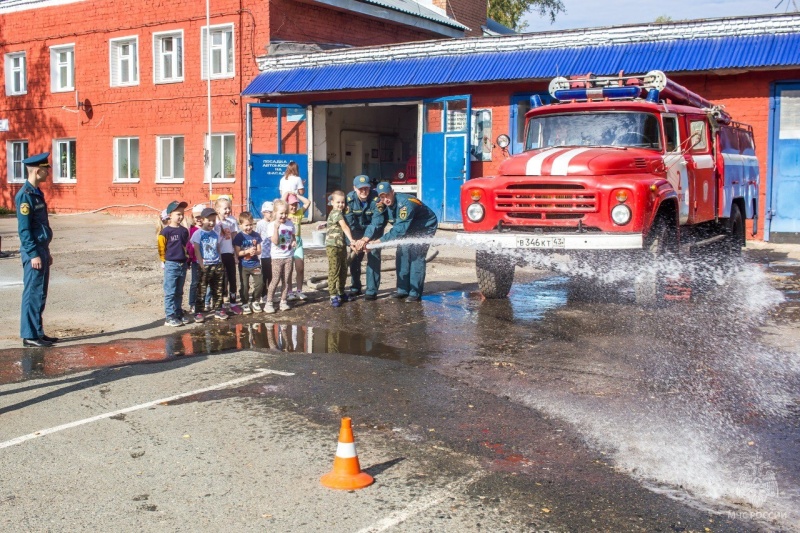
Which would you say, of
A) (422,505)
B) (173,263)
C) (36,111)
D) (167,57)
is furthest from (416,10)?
(422,505)

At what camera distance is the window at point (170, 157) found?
2700cm

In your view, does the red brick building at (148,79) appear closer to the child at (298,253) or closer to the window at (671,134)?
the child at (298,253)

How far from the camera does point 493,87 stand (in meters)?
21.2

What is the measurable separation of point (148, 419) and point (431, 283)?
745 cm

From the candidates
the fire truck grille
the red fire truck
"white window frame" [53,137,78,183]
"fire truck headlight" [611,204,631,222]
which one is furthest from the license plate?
"white window frame" [53,137,78,183]

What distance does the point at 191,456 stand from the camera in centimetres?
533

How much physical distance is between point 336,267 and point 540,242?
2.59 meters

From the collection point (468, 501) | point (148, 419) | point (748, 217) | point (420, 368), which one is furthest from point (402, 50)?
point (468, 501)

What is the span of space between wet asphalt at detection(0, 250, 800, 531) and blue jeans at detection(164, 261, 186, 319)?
0.43 metres

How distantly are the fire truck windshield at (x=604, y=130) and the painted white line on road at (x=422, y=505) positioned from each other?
7002 millimetres

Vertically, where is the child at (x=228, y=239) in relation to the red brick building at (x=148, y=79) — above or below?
below

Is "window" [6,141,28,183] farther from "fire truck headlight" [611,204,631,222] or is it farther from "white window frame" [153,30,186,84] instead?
"fire truck headlight" [611,204,631,222]

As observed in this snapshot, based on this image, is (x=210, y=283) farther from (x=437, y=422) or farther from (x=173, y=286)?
(x=437, y=422)

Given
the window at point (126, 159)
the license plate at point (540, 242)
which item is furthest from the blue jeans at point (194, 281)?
the window at point (126, 159)
